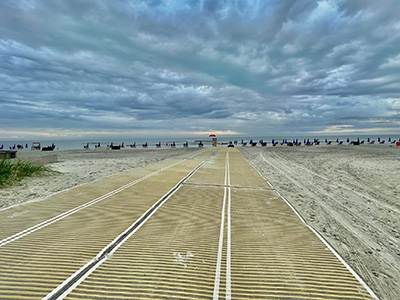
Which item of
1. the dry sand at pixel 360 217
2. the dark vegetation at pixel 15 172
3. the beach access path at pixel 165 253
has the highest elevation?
the dark vegetation at pixel 15 172

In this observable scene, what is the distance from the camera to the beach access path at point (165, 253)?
3.29 m

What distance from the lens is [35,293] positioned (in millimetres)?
3104

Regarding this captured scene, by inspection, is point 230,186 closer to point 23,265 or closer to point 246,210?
point 246,210

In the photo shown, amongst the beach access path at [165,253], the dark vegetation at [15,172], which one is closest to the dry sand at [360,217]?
the beach access path at [165,253]

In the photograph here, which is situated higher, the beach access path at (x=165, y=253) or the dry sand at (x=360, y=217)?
the beach access path at (x=165, y=253)

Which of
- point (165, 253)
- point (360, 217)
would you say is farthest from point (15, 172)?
point (360, 217)

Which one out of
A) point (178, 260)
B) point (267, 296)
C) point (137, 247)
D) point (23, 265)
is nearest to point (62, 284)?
point (23, 265)

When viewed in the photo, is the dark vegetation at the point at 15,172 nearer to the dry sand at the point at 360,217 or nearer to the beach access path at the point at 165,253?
the beach access path at the point at 165,253

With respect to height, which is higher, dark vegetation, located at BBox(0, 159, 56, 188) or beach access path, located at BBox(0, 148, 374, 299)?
dark vegetation, located at BBox(0, 159, 56, 188)

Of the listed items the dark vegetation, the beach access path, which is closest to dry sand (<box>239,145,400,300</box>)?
the beach access path

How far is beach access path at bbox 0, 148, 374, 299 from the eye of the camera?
3289 mm

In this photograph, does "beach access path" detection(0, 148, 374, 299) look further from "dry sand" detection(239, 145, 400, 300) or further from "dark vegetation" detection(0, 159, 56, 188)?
"dark vegetation" detection(0, 159, 56, 188)

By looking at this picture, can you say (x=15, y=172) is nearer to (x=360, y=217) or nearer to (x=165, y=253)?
(x=165, y=253)

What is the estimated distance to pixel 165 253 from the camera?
14.1 ft
